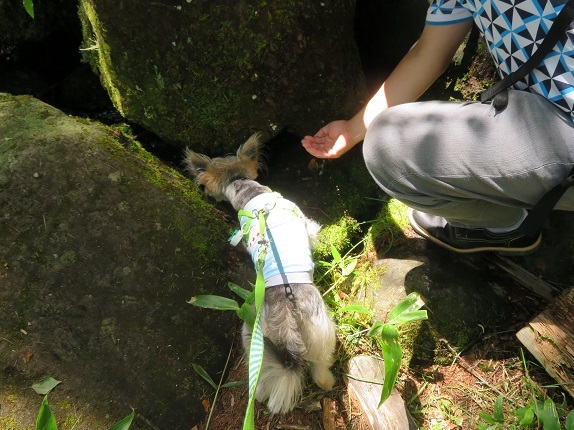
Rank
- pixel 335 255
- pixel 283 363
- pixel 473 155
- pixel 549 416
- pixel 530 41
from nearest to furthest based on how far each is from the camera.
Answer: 1. pixel 530 41
2. pixel 473 155
3. pixel 549 416
4. pixel 283 363
5. pixel 335 255

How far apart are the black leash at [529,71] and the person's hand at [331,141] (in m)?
0.96

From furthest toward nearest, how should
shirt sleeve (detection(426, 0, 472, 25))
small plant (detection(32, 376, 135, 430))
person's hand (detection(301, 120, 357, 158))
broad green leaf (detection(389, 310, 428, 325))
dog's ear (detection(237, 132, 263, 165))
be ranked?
dog's ear (detection(237, 132, 263, 165)) < person's hand (detection(301, 120, 357, 158)) < broad green leaf (detection(389, 310, 428, 325)) < shirt sleeve (detection(426, 0, 472, 25)) < small plant (detection(32, 376, 135, 430))

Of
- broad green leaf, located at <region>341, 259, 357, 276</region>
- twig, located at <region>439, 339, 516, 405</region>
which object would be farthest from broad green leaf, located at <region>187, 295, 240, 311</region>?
twig, located at <region>439, 339, 516, 405</region>

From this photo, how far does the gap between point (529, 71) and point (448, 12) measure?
2.10ft

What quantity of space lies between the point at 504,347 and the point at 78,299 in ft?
8.79

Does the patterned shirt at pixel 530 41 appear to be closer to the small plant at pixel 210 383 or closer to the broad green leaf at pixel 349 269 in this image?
the broad green leaf at pixel 349 269

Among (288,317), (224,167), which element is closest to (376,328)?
(288,317)

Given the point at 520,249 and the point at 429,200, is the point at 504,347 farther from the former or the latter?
the point at 429,200

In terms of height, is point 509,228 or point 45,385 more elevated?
point 509,228

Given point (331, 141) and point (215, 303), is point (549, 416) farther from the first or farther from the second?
point (331, 141)

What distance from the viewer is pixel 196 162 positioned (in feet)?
10.1

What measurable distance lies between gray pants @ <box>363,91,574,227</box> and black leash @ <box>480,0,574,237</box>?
0.03 m

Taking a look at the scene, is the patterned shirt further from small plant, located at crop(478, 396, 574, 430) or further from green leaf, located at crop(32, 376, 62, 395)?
green leaf, located at crop(32, 376, 62, 395)

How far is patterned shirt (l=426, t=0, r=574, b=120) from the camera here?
1638 millimetres
